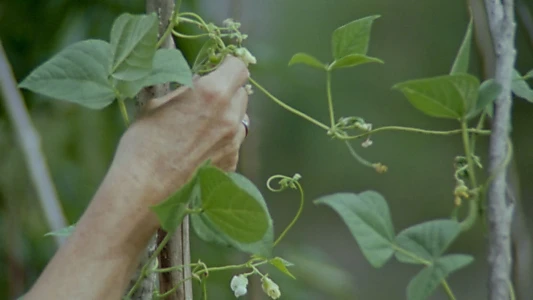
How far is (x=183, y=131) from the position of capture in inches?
19.7

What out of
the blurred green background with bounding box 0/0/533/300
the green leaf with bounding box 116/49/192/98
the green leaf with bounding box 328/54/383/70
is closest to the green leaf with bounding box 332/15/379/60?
the green leaf with bounding box 328/54/383/70

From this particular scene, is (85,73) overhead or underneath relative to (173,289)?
overhead

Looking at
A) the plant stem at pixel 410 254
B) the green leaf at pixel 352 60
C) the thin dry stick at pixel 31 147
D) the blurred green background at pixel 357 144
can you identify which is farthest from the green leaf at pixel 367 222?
the blurred green background at pixel 357 144

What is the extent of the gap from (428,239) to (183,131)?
0.23 meters

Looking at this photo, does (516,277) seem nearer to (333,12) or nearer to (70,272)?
(333,12)

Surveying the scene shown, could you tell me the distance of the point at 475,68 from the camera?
2002 mm

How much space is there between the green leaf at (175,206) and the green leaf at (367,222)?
0.27 feet

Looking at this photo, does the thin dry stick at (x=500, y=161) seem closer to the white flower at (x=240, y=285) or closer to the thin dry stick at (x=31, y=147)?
the white flower at (x=240, y=285)

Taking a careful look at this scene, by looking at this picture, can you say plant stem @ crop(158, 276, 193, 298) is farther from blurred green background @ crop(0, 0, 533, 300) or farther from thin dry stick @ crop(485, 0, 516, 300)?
blurred green background @ crop(0, 0, 533, 300)

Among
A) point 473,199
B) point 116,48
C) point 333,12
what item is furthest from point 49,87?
point 333,12

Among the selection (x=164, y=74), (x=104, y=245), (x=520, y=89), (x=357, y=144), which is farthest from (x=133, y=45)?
(x=357, y=144)

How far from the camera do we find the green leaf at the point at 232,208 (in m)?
0.38

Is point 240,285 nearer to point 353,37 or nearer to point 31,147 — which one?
point 353,37

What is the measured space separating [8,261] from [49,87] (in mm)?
1117
